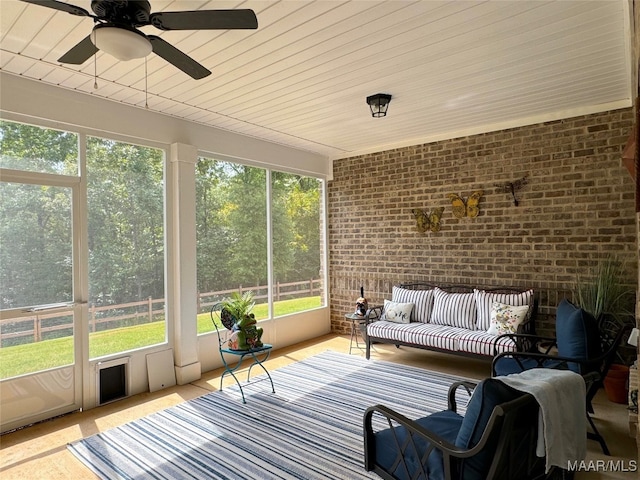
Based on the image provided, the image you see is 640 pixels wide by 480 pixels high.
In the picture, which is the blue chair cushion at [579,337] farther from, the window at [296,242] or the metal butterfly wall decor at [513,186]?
the window at [296,242]

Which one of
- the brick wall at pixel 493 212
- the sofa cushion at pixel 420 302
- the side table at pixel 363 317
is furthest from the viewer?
the side table at pixel 363 317

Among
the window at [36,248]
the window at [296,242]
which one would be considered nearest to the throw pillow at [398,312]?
the window at [296,242]

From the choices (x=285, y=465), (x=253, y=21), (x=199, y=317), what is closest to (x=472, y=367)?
(x=285, y=465)

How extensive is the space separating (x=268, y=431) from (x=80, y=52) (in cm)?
286

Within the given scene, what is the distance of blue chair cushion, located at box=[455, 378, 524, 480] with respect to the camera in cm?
158

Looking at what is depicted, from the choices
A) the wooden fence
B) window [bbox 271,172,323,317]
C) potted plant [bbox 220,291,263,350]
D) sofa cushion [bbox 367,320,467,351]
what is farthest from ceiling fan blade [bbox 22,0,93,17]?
sofa cushion [bbox 367,320,467,351]

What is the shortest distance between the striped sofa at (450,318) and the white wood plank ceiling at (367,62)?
205 centimetres

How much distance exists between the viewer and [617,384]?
355cm

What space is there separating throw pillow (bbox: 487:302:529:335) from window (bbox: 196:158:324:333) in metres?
2.77

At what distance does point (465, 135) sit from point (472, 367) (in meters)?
2.83

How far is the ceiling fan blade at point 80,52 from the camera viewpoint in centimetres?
213

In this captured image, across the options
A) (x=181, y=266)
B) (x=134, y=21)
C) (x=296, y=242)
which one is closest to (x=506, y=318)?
(x=296, y=242)

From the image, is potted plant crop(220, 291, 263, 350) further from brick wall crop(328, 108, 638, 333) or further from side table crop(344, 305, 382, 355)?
brick wall crop(328, 108, 638, 333)

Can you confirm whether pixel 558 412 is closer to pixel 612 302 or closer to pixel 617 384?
pixel 617 384
